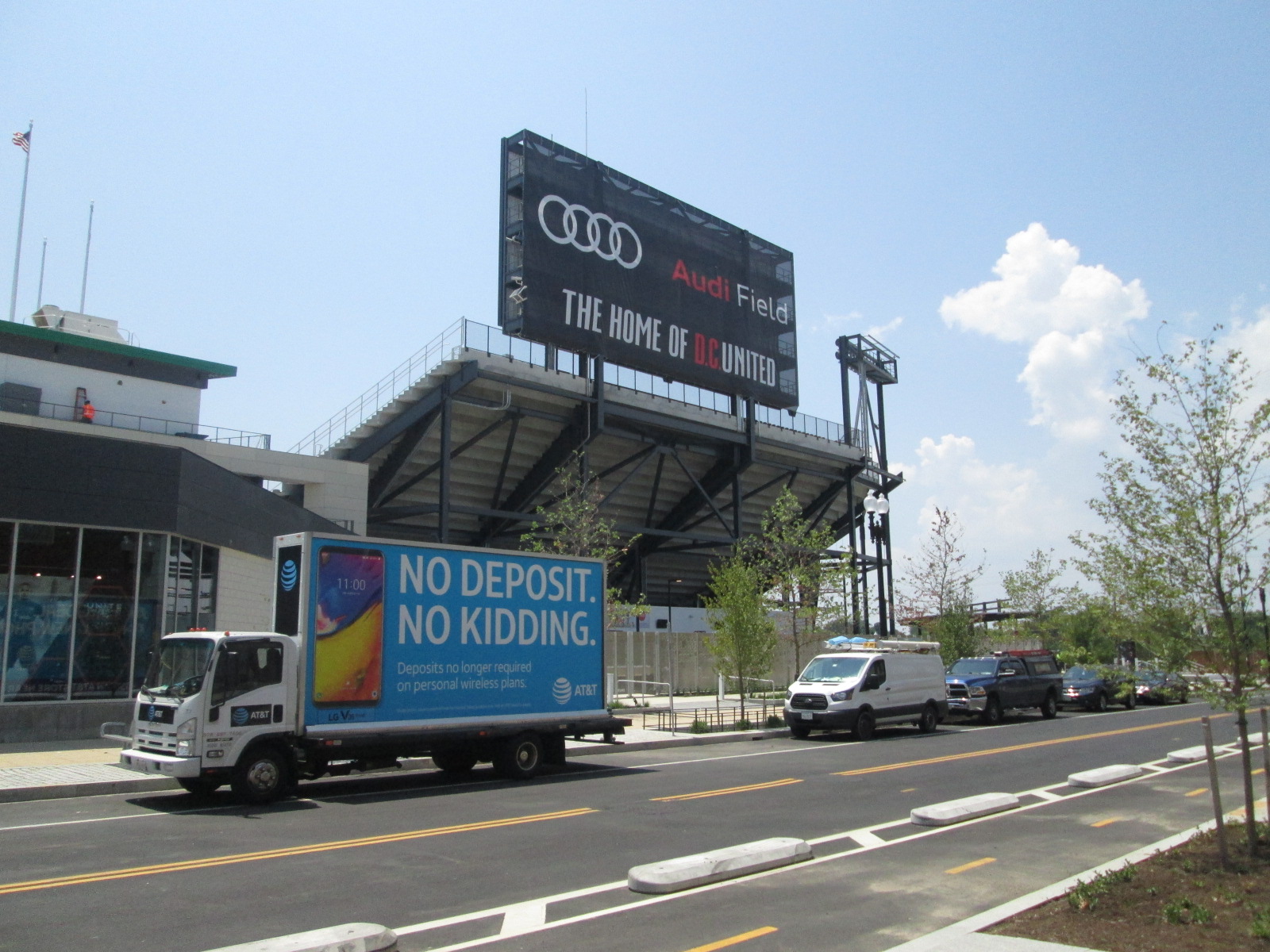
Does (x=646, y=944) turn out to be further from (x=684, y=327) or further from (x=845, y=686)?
(x=684, y=327)

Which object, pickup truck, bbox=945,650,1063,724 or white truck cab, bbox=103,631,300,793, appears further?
pickup truck, bbox=945,650,1063,724

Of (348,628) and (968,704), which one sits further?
(968,704)

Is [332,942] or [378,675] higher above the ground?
[378,675]

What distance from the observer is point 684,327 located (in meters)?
43.1

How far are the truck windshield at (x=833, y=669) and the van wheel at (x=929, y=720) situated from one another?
273cm

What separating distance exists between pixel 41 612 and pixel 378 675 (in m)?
9.32

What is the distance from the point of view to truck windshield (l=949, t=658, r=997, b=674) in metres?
29.4

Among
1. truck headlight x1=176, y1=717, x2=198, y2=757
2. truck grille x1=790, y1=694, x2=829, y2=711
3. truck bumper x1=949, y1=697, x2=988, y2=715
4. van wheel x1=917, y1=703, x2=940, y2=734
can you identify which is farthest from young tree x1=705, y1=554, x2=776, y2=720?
truck headlight x1=176, y1=717, x2=198, y2=757

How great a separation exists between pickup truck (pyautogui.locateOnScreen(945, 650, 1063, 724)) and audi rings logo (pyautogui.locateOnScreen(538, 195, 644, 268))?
21046mm

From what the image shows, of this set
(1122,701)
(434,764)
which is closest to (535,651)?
(434,764)

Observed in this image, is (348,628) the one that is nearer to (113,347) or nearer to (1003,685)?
(1003,685)

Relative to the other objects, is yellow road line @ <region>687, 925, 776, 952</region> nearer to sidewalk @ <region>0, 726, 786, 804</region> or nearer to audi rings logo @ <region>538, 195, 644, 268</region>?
sidewalk @ <region>0, 726, 786, 804</region>

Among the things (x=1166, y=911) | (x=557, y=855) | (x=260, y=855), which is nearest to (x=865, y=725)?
(x=557, y=855)

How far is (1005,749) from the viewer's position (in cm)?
2050
